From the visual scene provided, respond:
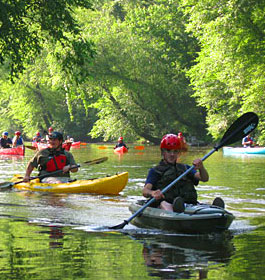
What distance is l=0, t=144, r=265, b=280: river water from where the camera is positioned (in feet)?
20.5

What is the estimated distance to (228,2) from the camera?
2667cm

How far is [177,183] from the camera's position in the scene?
8.83m

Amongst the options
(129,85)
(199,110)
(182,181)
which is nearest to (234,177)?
(182,181)

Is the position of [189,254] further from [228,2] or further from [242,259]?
[228,2]

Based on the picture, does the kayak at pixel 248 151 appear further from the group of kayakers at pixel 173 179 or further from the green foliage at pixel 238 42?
the group of kayakers at pixel 173 179

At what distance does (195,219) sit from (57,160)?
19.4ft

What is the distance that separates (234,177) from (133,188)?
12.8 ft

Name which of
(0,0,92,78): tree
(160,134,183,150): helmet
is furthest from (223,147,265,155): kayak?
(160,134,183,150): helmet

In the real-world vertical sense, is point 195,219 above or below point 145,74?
below

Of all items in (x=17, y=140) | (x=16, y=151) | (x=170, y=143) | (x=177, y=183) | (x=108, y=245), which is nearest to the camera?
(x=108, y=245)

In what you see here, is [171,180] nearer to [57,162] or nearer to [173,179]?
[173,179]

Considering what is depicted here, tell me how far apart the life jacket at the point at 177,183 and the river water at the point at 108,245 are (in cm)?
59

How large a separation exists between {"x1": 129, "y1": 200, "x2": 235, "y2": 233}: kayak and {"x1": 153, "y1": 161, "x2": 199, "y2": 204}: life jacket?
26cm

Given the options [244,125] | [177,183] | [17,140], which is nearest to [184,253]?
[177,183]
